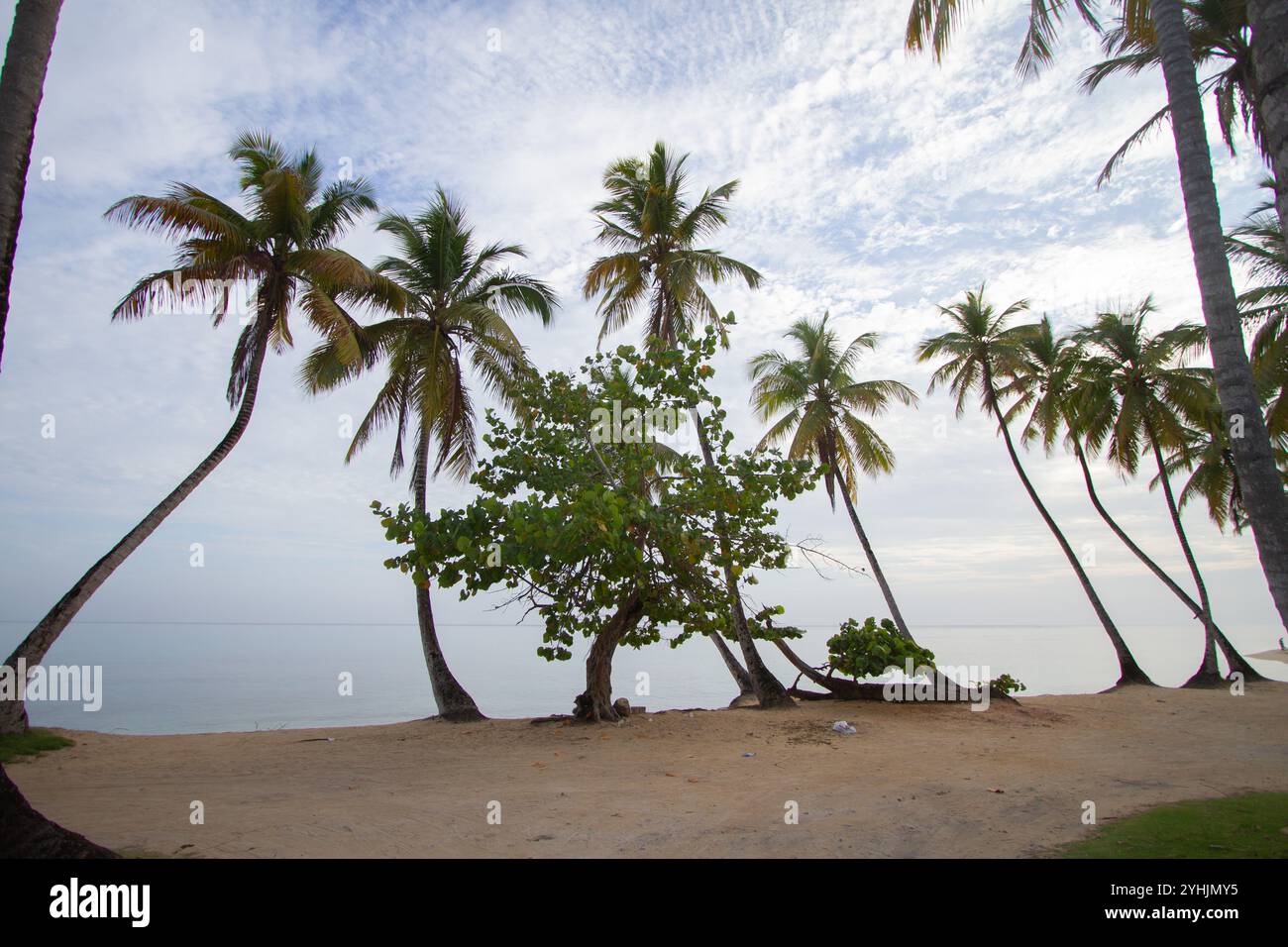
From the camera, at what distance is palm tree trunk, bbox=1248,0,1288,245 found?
4.88 metres

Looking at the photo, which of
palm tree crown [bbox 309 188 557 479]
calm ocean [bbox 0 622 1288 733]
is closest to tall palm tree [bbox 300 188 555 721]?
palm tree crown [bbox 309 188 557 479]

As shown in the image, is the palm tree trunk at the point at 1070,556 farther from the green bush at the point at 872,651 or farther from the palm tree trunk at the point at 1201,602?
the green bush at the point at 872,651

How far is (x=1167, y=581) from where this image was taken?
2119 cm

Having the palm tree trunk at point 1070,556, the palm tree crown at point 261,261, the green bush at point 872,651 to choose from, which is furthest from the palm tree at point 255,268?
the palm tree trunk at point 1070,556

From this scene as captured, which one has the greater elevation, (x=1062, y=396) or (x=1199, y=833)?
(x=1062, y=396)

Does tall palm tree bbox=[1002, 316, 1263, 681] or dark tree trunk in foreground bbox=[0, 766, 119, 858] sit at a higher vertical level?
tall palm tree bbox=[1002, 316, 1263, 681]

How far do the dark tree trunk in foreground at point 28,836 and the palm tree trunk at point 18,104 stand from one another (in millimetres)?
2823

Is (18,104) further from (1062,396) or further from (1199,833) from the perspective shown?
(1062,396)

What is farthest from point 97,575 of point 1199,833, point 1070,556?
point 1070,556

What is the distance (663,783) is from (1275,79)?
854 cm

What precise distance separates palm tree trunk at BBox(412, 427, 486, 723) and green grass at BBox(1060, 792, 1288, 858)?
1151 centimetres

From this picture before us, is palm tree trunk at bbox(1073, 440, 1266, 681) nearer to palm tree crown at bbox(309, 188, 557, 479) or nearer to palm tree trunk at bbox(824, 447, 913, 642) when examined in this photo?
palm tree trunk at bbox(824, 447, 913, 642)
